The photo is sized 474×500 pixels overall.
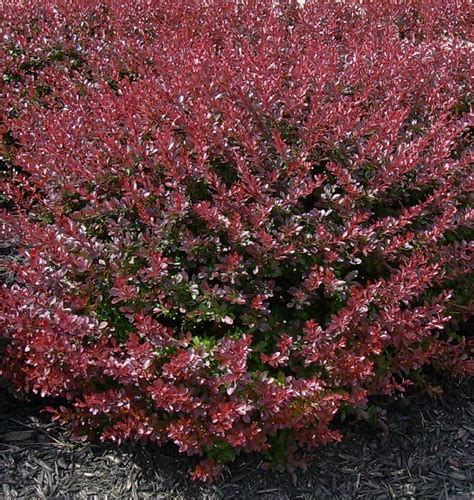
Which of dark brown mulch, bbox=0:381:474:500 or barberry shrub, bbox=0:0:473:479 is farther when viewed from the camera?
dark brown mulch, bbox=0:381:474:500

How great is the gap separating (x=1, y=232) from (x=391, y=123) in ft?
5.48

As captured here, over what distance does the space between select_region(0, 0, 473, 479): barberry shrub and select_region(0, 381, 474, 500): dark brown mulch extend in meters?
0.12

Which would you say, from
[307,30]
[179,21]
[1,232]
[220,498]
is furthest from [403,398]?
[179,21]

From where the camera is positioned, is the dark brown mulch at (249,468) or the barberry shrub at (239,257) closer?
the barberry shrub at (239,257)

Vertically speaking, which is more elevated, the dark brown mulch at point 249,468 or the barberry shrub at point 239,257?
the barberry shrub at point 239,257

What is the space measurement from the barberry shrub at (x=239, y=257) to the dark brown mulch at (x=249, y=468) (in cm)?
12

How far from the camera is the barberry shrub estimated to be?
8.51 feet

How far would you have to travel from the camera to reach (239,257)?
2607 mm

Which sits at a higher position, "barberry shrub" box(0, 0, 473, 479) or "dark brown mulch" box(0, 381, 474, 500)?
"barberry shrub" box(0, 0, 473, 479)

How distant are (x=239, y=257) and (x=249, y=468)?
2.81 feet

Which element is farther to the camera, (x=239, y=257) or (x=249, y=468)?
(x=249, y=468)

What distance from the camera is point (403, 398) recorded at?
320 centimetres

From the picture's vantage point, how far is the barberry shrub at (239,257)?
259 centimetres

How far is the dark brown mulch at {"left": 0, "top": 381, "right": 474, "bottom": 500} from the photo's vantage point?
2781 millimetres
